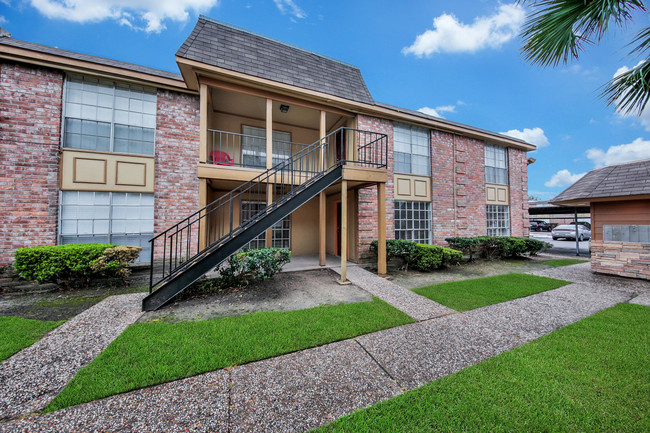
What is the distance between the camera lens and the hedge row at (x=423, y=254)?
7.09m

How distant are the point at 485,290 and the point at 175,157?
8947 mm

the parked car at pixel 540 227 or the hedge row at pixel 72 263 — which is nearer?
the hedge row at pixel 72 263

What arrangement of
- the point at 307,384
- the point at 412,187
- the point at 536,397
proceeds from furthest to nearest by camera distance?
1. the point at 412,187
2. the point at 307,384
3. the point at 536,397

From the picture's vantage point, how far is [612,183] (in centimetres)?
727

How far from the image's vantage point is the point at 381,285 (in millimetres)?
5688

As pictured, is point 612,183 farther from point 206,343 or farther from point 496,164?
point 206,343

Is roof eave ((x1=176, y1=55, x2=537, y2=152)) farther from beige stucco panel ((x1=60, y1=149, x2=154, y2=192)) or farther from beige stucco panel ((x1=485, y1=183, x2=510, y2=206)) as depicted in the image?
beige stucco panel ((x1=60, y1=149, x2=154, y2=192))

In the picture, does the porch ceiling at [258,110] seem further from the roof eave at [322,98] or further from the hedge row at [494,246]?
the hedge row at [494,246]

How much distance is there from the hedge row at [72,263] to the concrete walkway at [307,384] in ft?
13.3

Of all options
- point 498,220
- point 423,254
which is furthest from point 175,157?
point 498,220

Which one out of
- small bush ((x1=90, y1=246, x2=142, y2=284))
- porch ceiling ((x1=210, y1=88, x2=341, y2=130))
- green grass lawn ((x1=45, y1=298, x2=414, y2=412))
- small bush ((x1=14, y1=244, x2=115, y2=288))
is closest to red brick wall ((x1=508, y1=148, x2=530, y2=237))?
porch ceiling ((x1=210, y1=88, x2=341, y2=130))

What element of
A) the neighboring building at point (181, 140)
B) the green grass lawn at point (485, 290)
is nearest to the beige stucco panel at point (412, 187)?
the neighboring building at point (181, 140)

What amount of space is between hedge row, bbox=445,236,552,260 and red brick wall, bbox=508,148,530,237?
1796mm

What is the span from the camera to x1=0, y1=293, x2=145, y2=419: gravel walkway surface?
2.15 meters
